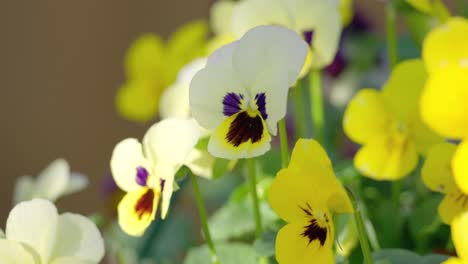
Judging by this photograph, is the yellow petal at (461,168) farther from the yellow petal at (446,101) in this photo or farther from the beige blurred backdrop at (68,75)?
the beige blurred backdrop at (68,75)

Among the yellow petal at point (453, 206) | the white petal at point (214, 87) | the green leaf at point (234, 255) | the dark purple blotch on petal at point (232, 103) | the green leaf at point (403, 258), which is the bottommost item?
the green leaf at point (234, 255)

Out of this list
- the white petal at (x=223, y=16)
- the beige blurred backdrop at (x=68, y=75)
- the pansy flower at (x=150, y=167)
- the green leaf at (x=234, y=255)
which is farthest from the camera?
the beige blurred backdrop at (x=68, y=75)

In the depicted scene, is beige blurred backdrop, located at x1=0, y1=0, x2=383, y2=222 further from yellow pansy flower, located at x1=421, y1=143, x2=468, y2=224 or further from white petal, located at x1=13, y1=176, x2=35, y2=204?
yellow pansy flower, located at x1=421, y1=143, x2=468, y2=224

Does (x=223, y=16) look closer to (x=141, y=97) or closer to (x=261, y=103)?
(x=141, y=97)

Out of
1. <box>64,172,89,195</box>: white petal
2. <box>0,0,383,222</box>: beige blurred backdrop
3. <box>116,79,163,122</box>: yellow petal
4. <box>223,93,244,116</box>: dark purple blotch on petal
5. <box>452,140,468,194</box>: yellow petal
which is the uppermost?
<box>223,93,244,116</box>: dark purple blotch on petal

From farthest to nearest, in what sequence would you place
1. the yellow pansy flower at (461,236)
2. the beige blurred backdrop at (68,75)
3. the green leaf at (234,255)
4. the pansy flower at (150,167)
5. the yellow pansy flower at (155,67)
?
1. the beige blurred backdrop at (68,75)
2. the yellow pansy flower at (155,67)
3. the green leaf at (234,255)
4. the pansy flower at (150,167)
5. the yellow pansy flower at (461,236)

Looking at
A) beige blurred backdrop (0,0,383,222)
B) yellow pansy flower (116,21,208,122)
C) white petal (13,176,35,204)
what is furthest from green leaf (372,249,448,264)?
beige blurred backdrop (0,0,383,222)

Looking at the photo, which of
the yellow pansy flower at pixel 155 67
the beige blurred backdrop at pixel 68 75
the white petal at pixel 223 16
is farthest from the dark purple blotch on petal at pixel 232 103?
the beige blurred backdrop at pixel 68 75

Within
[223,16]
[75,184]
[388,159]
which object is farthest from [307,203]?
[223,16]

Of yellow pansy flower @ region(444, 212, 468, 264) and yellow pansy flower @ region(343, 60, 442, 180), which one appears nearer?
yellow pansy flower @ region(444, 212, 468, 264)
